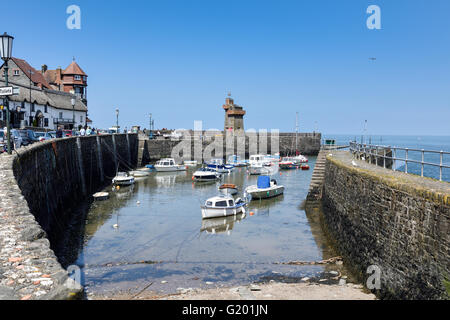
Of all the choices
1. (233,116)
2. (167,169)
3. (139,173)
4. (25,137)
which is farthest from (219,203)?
(233,116)

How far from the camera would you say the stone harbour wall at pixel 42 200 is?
6.00 m

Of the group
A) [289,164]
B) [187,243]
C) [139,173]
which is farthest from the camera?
[289,164]

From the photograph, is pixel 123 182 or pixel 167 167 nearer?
pixel 123 182

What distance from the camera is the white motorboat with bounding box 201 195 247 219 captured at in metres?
25.5

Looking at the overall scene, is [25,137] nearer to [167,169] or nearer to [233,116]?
[167,169]

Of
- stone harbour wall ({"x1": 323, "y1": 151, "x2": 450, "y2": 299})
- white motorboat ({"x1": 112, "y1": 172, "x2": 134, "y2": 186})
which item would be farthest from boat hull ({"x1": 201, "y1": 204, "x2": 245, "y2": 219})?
white motorboat ({"x1": 112, "y1": 172, "x2": 134, "y2": 186})

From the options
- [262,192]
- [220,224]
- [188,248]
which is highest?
[262,192]

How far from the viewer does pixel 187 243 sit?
2012 cm

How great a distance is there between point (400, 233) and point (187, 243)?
11.9m

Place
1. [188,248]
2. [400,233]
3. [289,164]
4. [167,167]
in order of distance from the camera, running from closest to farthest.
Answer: [400,233]
[188,248]
[167,167]
[289,164]
